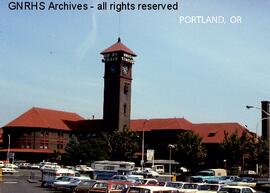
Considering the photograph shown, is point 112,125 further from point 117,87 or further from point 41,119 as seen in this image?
point 41,119

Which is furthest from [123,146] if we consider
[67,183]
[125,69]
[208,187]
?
[208,187]

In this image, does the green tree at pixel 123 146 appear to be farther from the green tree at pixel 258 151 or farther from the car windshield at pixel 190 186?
the car windshield at pixel 190 186

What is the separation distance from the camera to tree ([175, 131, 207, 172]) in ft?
252

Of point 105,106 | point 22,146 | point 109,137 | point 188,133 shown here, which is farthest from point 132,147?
point 22,146

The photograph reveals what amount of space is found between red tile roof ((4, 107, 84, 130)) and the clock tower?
16.9 meters

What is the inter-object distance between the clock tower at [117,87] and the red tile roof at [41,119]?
55.4 feet

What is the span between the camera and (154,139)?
393ft

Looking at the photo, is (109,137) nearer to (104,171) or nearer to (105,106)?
(105,106)

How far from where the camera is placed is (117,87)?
118125mm

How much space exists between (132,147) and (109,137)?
6988mm

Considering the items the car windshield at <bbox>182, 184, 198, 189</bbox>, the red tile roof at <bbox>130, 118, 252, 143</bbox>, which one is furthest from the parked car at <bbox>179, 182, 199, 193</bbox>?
the red tile roof at <bbox>130, 118, 252, 143</bbox>

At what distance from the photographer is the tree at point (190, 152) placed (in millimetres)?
76750

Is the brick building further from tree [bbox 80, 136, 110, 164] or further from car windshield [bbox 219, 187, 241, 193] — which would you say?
car windshield [bbox 219, 187, 241, 193]

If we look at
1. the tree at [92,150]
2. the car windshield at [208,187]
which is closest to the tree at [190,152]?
the tree at [92,150]
